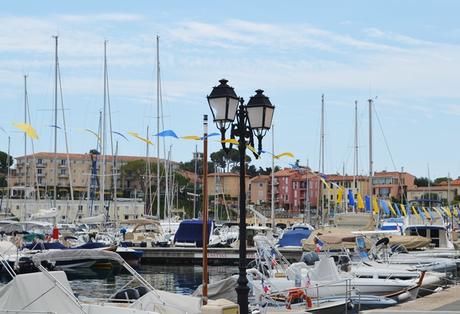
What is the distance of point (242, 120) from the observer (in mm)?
15531

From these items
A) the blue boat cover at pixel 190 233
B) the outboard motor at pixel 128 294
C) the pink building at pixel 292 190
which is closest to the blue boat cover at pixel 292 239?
the blue boat cover at pixel 190 233

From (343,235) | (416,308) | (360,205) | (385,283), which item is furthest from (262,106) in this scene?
(360,205)

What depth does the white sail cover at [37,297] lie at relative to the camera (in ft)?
53.6

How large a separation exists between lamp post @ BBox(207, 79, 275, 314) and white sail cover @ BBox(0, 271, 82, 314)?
12.2 ft

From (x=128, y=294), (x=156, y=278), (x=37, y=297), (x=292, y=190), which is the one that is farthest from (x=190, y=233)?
(x=292, y=190)

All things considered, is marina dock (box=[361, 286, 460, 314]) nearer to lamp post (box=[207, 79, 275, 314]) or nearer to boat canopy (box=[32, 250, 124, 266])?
lamp post (box=[207, 79, 275, 314])

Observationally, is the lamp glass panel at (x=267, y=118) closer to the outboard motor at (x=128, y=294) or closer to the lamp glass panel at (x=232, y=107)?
the lamp glass panel at (x=232, y=107)

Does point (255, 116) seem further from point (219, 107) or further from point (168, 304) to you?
point (168, 304)

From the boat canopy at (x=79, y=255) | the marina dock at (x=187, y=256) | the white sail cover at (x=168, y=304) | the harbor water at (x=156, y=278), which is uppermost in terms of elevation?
the boat canopy at (x=79, y=255)

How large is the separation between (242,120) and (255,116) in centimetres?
38

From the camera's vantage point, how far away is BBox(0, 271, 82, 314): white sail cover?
16.3 metres

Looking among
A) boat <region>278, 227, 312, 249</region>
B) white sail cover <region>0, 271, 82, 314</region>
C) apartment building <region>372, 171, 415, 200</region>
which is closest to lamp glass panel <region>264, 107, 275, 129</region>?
white sail cover <region>0, 271, 82, 314</region>

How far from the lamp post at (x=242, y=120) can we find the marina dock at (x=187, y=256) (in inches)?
1454

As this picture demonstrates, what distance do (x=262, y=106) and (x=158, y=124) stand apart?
52.4m
